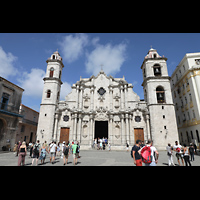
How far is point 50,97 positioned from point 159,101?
20.7 metres

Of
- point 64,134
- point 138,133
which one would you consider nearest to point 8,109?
point 64,134

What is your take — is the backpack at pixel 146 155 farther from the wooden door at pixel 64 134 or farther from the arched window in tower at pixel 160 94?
the arched window in tower at pixel 160 94

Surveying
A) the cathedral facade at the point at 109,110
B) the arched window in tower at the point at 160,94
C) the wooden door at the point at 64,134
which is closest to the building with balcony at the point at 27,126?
the cathedral facade at the point at 109,110

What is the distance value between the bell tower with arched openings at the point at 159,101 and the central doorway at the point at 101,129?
8.36 metres

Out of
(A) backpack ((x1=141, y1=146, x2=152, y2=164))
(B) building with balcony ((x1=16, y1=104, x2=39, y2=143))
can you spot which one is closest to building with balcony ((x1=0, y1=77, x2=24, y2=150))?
(B) building with balcony ((x1=16, y1=104, x2=39, y2=143))

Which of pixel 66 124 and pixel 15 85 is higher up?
pixel 15 85

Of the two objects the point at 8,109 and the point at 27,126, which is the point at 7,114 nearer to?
the point at 8,109

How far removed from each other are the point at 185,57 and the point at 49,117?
28.2 metres

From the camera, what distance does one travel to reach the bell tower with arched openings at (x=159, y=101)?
21.4 m

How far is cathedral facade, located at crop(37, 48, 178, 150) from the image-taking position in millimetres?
22562

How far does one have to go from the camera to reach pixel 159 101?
79.8 feet
